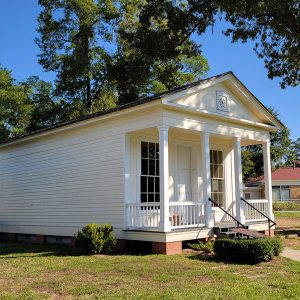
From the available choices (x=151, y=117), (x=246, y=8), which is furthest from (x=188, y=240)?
Result: (x=246, y=8)

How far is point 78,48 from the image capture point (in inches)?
1288

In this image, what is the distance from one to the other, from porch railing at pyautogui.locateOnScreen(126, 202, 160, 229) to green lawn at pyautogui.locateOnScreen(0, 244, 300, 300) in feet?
5.07

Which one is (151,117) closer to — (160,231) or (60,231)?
(160,231)

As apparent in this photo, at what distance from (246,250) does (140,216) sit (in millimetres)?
3907

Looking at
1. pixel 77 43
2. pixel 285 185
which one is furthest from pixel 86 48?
pixel 285 185

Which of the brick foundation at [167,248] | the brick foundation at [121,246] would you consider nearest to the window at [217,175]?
the brick foundation at [121,246]

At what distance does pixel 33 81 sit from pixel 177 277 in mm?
28613

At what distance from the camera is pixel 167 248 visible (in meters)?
12.0

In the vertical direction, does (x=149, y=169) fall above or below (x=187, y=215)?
above

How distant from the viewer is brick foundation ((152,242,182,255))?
12008 mm

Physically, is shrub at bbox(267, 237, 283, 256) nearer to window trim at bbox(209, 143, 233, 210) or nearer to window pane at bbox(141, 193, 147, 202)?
window pane at bbox(141, 193, 147, 202)

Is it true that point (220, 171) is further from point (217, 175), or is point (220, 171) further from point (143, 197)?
point (143, 197)

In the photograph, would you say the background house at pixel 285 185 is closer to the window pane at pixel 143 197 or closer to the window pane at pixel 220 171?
the window pane at pixel 220 171

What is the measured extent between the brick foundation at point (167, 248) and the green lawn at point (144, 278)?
574 millimetres
